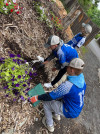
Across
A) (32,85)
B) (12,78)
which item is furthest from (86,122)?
(12,78)

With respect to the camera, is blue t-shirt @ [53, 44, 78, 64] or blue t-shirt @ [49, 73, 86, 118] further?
blue t-shirt @ [53, 44, 78, 64]

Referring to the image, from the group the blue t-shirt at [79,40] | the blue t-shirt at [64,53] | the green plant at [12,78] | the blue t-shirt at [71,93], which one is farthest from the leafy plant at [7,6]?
the blue t-shirt at [71,93]

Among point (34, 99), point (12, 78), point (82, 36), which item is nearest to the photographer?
point (12, 78)

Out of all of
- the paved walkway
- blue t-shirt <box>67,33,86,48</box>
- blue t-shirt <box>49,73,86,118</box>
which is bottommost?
the paved walkway

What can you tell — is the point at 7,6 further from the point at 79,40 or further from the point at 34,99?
the point at 34,99

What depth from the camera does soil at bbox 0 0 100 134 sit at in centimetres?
241

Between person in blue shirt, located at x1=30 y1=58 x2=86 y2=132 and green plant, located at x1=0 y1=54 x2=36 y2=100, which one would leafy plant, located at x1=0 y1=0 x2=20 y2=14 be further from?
person in blue shirt, located at x1=30 y1=58 x2=86 y2=132

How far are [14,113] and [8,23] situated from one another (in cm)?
224

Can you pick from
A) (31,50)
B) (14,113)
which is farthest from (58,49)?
(14,113)

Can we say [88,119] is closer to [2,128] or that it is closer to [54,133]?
[54,133]

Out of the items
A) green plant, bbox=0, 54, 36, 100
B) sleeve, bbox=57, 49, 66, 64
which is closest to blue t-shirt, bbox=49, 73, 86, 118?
green plant, bbox=0, 54, 36, 100

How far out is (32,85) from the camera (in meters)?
3.08

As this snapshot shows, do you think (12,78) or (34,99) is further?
(34,99)

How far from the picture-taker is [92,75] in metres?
6.52
